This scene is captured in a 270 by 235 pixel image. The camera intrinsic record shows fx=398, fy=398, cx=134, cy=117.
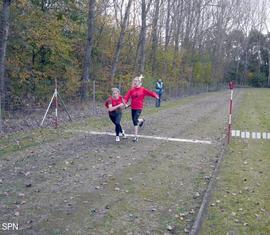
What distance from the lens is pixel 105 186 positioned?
7.16 meters

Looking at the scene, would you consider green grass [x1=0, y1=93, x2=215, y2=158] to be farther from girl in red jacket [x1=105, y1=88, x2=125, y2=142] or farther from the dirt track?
girl in red jacket [x1=105, y1=88, x2=125, y2=142]

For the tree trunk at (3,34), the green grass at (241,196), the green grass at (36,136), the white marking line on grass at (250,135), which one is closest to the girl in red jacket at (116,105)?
the green grass at (36,136)

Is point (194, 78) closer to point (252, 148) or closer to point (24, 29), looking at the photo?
point (24, 29)

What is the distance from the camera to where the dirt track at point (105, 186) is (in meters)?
5.49

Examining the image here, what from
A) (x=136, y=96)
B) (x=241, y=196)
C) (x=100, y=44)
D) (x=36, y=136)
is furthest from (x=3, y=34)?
(x=100, y=44)

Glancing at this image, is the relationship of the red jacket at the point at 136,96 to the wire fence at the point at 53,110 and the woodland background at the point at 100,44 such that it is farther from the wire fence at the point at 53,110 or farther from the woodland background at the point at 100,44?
the woodland background at the point at 100,44

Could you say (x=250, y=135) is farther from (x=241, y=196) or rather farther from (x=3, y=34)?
(x=3, y=34)

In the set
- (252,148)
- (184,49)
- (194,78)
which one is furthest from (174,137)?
(194,78)

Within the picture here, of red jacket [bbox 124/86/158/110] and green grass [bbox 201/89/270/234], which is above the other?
red jacket [bbox 124/86/158/110]

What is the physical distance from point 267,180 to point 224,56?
74.0 m

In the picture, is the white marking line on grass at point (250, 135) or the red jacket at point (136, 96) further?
the white marking line on grass at point (250, 135)

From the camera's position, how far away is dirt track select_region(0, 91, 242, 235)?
5.49m

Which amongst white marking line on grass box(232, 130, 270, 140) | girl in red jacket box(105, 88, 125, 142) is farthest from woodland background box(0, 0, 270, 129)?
white marking line on grass box(232, 130, 270, 140)

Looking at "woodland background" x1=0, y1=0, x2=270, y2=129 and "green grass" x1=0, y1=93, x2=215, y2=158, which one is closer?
"green grass" x1=0, y1=93, x2=215, y2=158
